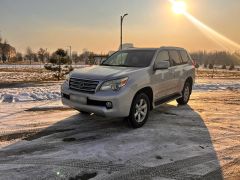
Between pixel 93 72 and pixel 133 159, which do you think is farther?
pixel 93 72

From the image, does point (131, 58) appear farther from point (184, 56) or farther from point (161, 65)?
point (184, 56)

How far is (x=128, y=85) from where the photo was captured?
6.00 metres

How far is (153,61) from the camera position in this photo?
23.2 ft

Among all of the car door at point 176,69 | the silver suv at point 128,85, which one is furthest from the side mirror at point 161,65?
the car door at point 176,69

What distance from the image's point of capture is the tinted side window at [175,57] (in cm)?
816

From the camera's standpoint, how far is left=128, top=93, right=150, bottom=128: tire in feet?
20.5

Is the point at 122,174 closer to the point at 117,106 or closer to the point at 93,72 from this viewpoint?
the point at 117,106

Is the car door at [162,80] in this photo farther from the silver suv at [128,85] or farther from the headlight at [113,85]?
the headlight at [113,85]

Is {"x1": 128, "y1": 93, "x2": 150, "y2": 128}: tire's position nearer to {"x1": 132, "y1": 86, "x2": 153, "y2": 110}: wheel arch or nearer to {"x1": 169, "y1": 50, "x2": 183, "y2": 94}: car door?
{"x1": 132, "y1": 86, "x2": 153, "y2": 110}: wheel arch

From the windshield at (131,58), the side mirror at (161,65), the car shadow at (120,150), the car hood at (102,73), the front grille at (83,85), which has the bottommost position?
the car shadow at (120,150)

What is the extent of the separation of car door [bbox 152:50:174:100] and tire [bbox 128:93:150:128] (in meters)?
0.52

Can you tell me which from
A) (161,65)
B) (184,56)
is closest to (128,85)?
(161,65)

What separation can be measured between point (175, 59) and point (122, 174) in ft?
17.0

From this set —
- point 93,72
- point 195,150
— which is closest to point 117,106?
point 93,72
